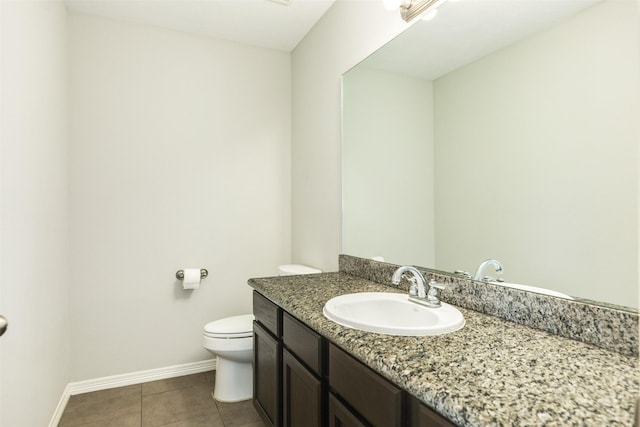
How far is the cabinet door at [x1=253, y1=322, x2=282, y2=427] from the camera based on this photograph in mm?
1565

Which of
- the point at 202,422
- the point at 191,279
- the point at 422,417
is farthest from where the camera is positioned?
the point at 191,279

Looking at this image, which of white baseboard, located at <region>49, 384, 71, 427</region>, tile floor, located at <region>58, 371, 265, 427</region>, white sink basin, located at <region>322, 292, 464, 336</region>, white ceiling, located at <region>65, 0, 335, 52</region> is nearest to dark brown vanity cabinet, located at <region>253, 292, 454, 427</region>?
white sink basin, located at <region>322, 292, 464, 336</region>

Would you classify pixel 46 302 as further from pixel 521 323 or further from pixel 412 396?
pixel 521 323

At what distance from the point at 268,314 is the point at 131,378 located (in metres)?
1.48

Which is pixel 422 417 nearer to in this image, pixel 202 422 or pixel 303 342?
pixel 303 342

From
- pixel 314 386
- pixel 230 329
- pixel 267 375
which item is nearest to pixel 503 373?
pixel 314 386

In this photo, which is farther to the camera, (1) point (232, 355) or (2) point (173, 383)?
(2) point (173, 383)

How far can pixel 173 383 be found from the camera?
247 cm

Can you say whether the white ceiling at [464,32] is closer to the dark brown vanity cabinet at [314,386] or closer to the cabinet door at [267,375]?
the dark brown vanity cabinet at [314,386]

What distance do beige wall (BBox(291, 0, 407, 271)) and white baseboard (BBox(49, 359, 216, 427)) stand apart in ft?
3.54

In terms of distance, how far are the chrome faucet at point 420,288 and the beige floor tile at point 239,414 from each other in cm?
126

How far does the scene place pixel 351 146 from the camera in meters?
2.07

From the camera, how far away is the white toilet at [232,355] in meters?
2.16

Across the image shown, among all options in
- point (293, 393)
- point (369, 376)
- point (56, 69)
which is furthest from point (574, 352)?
point (56, 69)
